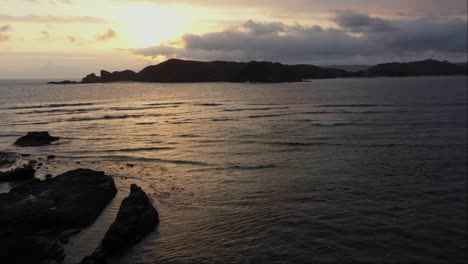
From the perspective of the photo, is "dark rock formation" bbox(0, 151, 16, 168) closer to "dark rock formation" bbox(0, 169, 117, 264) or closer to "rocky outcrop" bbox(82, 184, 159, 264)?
"dark rock formation" bbox(0, 169, 117, 264)

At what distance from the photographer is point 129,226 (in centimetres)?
1770

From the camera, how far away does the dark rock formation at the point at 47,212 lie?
52.2 ft

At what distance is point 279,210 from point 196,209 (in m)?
4.63

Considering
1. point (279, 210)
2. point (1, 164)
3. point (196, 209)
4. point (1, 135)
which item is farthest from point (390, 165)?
point (1, 135)

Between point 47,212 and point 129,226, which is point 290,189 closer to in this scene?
point 129,226

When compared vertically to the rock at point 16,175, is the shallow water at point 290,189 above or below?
below

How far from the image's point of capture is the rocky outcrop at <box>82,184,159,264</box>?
1634 cm

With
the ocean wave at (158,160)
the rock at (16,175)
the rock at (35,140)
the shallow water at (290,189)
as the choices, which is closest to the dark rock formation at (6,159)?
the shallow water at (290,189)

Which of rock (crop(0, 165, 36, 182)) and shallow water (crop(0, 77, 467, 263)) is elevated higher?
rock (crop(0, 165, 36, 182))

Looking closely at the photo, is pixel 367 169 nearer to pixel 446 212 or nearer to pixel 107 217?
pixel 446 212

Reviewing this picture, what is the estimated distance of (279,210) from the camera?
69.4 ft

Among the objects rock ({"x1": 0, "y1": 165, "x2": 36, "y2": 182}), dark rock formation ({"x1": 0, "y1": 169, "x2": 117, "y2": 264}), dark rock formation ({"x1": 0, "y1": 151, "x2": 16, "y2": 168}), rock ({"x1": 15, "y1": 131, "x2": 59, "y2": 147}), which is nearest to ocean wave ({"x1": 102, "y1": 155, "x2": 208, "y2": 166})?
dark rock formation ({"x1": 0, "y1": 151, "x2": 16, "y2": 168})

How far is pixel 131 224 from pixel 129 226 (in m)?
0.22

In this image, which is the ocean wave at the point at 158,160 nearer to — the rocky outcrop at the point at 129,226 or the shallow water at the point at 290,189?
the shallow water at the point at 290,189
